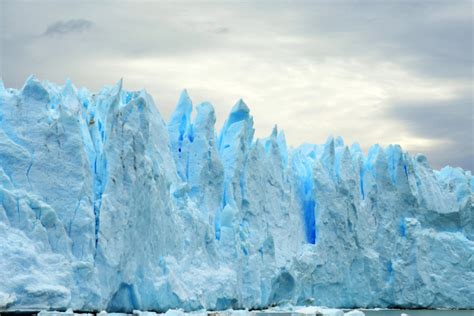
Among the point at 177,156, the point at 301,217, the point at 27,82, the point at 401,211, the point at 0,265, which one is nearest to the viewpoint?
the point at 0,265

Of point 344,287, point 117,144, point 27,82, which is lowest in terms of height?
point 344,287

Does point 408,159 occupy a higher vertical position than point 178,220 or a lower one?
higher

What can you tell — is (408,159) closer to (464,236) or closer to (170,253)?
(464,236)

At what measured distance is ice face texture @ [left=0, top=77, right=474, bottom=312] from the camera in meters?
21.1

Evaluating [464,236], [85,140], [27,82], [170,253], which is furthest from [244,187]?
[464,236]

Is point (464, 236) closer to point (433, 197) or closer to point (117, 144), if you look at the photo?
point (433, 197)

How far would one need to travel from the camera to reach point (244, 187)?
28609 millimetres

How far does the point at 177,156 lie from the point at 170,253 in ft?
13.6

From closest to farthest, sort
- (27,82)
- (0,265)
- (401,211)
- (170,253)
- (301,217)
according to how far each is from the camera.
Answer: (0,265), (27,82), (170,253), (301,217), (401,211)

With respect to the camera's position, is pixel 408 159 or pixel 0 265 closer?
pixel 0 265

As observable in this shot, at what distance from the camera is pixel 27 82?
22.1 meters

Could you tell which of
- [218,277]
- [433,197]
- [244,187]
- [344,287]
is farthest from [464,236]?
[218,277]

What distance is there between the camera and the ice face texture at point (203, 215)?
829 inches

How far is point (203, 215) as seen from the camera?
26.5 m
